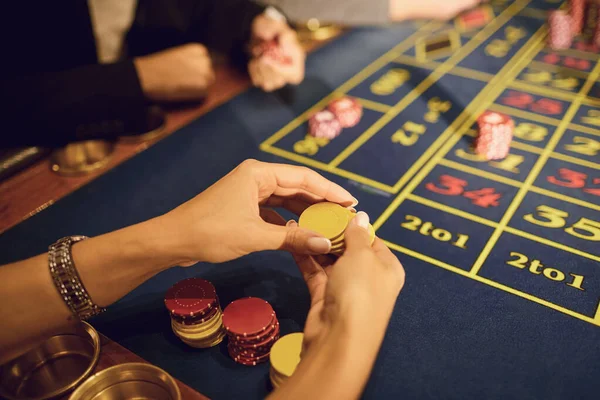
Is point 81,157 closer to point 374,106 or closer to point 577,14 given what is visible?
point 374,106

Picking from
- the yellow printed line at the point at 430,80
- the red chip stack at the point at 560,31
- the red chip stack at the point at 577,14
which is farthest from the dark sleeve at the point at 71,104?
the red chip stack at the point at 577,14

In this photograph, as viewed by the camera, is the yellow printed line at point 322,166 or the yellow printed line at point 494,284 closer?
the yellow printed line at point 494,284

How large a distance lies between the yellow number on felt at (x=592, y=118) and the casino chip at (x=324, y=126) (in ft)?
3.41

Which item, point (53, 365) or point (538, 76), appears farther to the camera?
point (538, 76)

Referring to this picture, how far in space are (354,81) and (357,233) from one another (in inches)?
58.6

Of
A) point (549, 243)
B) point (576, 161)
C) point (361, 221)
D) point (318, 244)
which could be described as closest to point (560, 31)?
point (576, 161)

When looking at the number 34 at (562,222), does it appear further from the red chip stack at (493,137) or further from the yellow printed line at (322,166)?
the yellow printed line at (322,166)

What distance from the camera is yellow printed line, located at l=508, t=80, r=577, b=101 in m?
2.43

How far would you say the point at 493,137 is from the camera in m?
2.04

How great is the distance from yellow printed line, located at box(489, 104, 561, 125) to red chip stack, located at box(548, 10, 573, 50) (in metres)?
0.73

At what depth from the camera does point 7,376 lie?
1363 mm

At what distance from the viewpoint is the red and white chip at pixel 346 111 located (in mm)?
2291

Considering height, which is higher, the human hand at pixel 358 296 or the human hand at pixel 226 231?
the human hand at pixel 226 231

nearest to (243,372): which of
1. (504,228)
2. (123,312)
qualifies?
(123,312)
